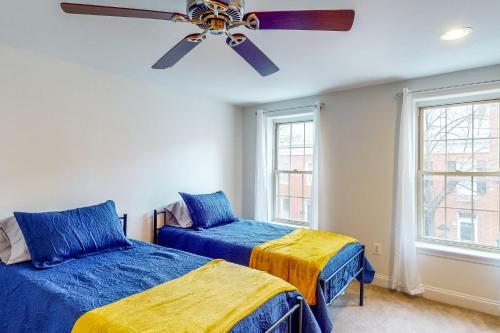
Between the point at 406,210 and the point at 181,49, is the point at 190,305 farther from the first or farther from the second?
the point at 406,210

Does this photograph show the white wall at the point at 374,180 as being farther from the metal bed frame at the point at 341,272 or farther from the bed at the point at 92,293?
the bed at the point at 92,293

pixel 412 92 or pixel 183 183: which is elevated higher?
pixel 412 92

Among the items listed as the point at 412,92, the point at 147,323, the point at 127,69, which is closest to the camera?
the point at 147,323

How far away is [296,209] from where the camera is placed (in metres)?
4.05

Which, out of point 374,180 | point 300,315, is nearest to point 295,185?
point 374,180

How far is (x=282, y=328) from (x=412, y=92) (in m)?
2.66

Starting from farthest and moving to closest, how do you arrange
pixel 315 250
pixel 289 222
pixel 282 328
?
pixel 289 222 < pixel 315 250 < pixel 282 328

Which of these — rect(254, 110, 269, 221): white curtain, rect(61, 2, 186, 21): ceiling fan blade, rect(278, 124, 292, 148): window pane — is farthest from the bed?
rect(278, 124, 292, 148): window pane

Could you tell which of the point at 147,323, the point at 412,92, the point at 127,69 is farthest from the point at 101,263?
the point at 412,92

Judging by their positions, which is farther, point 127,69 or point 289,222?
point 289,222

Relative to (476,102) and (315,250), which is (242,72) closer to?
(315,250)

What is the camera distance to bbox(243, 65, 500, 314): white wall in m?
2.70

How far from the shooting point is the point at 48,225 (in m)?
2.04

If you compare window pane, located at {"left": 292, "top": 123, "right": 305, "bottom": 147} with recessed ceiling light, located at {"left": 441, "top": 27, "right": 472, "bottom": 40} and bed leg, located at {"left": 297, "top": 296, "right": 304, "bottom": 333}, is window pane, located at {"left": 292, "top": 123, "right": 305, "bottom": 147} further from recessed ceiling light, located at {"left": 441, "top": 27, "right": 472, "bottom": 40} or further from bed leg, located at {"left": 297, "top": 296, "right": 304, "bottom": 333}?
bed leg, located at {"left": 297, "top": 296, "right": 304, "bottom": 333}
